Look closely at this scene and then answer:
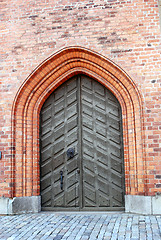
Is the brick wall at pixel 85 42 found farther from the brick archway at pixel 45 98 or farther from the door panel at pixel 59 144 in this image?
the door panel at pixel 59 144

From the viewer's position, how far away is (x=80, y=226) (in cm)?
414

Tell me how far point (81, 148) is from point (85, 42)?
90.4 inches

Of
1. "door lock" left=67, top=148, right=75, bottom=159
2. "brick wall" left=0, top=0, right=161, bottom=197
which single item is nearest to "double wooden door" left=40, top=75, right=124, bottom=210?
"door lock" left=67, top=148, right=75, bottom=159

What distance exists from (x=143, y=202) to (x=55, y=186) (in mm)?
1888

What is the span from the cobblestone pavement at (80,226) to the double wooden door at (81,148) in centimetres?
46

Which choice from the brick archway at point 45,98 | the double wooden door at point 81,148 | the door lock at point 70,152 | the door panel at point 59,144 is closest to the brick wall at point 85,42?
the brick archway at point 45,98

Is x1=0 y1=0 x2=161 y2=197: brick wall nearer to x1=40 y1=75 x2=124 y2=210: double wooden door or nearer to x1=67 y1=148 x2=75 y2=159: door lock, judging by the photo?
x1=40 y1=75 x2=124 y2=210: double wooden door

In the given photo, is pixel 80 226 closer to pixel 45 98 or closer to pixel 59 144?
pixel 59 144

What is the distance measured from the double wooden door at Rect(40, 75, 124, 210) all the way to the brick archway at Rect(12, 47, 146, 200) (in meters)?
0.22

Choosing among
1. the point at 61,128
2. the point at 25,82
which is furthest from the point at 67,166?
the point at 25,82

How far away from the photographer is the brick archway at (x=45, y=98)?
5.09m

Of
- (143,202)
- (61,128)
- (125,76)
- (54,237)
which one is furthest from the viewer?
(61,128)

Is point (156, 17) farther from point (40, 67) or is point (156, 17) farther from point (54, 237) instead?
point (54, 237)

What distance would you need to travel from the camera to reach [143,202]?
4.82m
